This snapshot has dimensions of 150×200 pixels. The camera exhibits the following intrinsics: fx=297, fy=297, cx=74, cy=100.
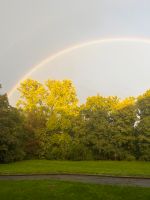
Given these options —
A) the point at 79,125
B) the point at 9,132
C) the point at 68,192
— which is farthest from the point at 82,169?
the point at 79,125

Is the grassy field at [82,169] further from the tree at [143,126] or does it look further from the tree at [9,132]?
the tree at [143,126]

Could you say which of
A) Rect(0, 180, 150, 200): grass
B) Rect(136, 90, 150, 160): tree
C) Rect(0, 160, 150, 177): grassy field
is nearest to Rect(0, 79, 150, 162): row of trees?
Rect(136, 90, 150, 160): tree

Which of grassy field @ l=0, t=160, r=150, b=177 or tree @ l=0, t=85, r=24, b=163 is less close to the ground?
tree @ l=0, t=85, r=24, b=163

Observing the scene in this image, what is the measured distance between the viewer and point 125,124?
5738cm

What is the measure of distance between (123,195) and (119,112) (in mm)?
41730

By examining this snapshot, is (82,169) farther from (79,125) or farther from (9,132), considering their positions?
(79,125)

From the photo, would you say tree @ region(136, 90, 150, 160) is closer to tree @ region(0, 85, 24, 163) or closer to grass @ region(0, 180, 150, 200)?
tree @ region(0, 85, 24, 163)

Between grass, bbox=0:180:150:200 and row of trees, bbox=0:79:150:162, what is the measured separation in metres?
32.9

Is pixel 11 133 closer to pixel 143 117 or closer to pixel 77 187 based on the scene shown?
pixel 143 117

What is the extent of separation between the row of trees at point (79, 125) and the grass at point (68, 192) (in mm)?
32930

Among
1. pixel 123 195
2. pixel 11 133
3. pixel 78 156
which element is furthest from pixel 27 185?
pixel 78 156

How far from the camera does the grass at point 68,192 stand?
56.9ft

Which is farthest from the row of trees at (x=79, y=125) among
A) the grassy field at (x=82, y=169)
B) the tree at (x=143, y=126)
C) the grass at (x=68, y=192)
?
the grass at (x=68, y=192)

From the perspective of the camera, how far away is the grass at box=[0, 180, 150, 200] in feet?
56.9
